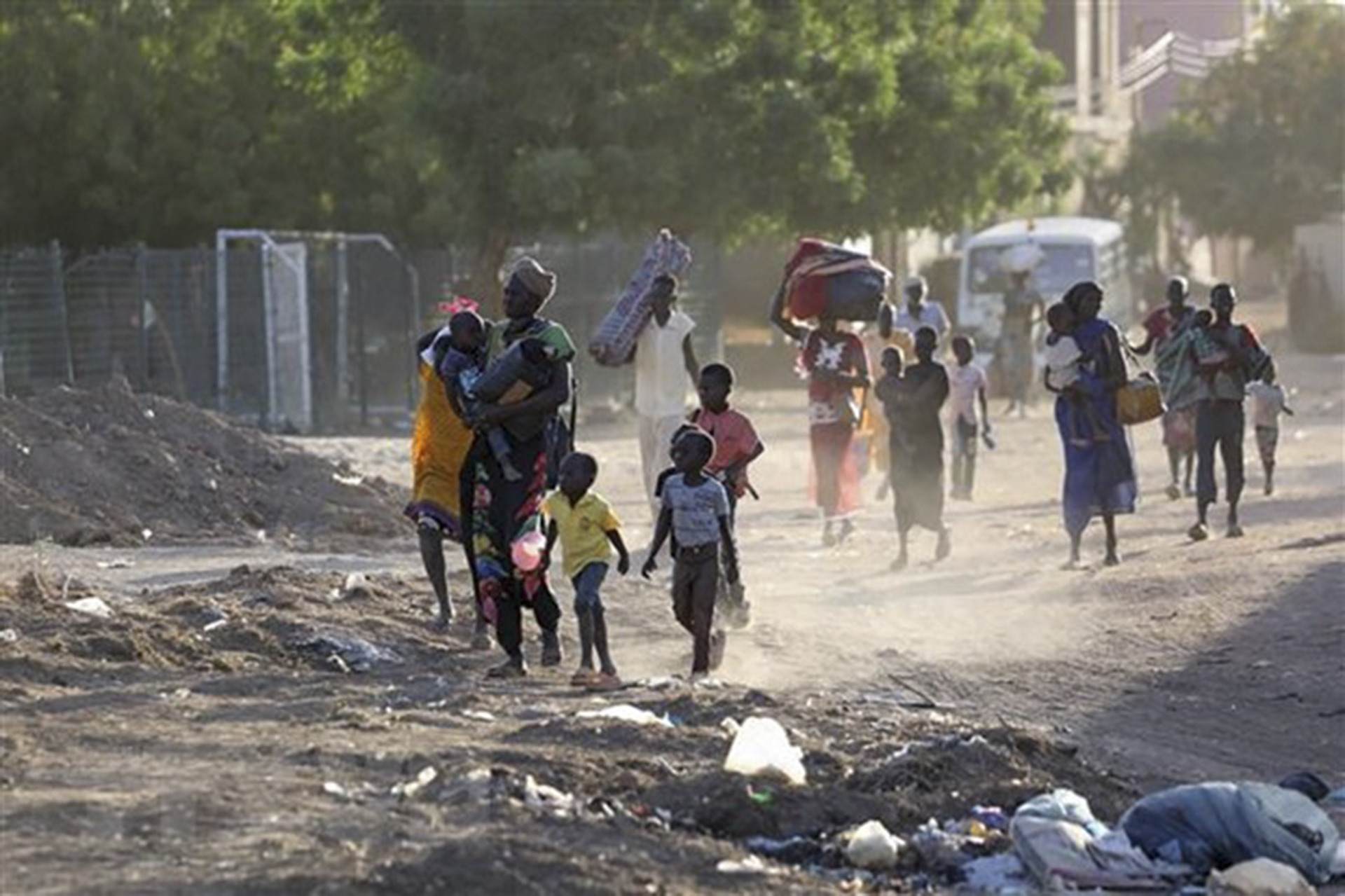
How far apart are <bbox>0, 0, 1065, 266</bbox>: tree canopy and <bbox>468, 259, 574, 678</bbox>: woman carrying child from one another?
2084 cm

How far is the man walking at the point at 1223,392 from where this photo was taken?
59.4ft

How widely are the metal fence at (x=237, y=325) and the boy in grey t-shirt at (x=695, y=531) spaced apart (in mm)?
15577

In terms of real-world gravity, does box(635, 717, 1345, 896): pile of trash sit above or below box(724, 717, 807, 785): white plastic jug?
below

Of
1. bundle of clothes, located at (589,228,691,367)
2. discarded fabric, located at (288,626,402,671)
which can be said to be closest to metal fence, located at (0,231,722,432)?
bundle of clothes, located at (589,228,691,367)

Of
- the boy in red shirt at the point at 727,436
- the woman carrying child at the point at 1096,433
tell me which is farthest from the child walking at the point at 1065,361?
the boy in red shirt at the point at 727,436

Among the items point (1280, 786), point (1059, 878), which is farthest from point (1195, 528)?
point (1059, 878)

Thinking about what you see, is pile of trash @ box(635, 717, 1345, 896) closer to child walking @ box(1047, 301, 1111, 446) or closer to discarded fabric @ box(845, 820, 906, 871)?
discarded fabric @ box(845, 820, 906, 871)

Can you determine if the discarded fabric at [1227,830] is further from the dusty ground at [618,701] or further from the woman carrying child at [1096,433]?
the woman carrying child at [1096,433]

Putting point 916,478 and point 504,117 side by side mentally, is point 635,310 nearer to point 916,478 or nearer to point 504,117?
point 916,478

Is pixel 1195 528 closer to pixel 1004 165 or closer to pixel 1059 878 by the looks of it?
pixel 1059 878

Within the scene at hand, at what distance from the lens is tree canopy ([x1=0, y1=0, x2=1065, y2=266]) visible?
33531 millimetres

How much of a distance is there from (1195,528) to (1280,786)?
9272 mm

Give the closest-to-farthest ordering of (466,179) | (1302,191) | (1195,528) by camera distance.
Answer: (1195,528) < (466,179) < (1302,191)

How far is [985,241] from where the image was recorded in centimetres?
4222
